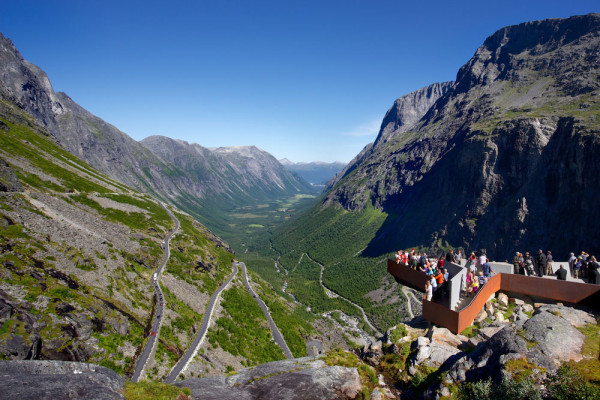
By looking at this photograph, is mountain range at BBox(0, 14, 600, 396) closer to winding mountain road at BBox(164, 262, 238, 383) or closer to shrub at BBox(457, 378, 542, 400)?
winding mountain road at BBox(164, 262, 238, 383)

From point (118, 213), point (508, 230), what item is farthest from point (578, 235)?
point (118, 213)

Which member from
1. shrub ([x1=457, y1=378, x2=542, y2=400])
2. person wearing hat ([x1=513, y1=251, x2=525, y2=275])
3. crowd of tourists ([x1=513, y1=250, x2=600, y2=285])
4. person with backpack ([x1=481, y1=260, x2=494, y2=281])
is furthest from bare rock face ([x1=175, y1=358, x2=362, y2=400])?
crowd of tourists ([x1=513, y1=250, x2=600, y2=285])

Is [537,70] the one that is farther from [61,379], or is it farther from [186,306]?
[61,379]

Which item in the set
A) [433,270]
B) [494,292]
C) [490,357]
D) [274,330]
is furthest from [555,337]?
[274,330]

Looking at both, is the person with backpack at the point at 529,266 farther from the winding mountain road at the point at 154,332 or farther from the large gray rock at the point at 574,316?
the winding mountain road at the point at 154,332

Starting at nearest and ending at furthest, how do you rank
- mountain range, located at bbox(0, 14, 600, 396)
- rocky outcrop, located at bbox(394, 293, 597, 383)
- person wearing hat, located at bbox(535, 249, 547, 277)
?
rocky outcrop, located at bbox(394, 293, 597, 383), person wearing hat, located at bbox(535, 249, 547, 277), mountain range, located at bbox(0, 14, 600, 396)

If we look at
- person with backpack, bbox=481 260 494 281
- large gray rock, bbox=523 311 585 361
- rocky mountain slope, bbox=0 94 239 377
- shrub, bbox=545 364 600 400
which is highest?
person with backpack, bbox=481 260 494 281
